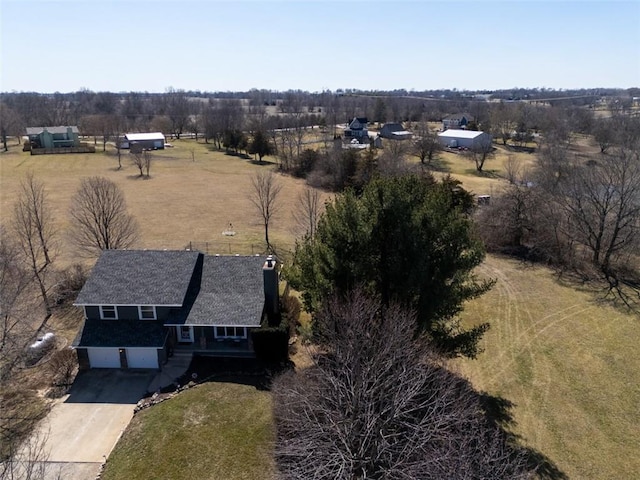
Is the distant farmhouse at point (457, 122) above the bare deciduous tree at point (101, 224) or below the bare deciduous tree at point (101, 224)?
above

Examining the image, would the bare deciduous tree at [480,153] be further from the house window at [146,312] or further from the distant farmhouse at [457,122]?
the house window at [146,312]

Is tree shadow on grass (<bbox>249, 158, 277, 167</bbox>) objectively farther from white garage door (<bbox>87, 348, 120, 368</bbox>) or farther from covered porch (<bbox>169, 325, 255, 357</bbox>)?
white garage door (<bbox>87, 348, 120, 368</bbox>)

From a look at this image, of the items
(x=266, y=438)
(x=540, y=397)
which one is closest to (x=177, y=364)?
(x=266, y=438)

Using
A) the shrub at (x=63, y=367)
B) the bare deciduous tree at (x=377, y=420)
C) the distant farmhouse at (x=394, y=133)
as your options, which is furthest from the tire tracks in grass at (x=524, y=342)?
the distant farmhouse at (x=394, y=133)

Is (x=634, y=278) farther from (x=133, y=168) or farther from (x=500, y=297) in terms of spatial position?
(x=133, y=168)

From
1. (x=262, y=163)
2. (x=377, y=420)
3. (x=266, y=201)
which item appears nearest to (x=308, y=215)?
(x=266, y=201)
